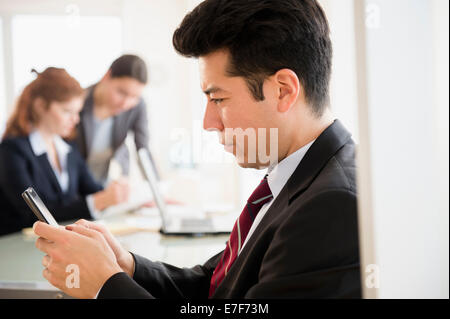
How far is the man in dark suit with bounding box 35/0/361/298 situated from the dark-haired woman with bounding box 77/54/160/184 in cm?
178

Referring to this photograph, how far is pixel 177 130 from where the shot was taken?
3965 millimetres

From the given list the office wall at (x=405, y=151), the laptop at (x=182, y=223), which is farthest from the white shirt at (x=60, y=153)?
the office wall at (x=405, y=151)

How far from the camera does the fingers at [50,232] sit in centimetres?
75

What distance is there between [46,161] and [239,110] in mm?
1484

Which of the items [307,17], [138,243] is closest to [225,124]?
[307,17]

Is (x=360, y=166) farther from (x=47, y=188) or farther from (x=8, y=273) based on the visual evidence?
(x=47, y=188)

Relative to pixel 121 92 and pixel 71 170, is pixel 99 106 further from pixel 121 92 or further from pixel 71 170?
pixel 71 170

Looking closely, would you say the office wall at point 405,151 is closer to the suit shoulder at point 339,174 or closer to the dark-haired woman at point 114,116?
the suit shoulder at point 339,174

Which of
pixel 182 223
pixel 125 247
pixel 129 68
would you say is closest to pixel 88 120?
pixel 129 68

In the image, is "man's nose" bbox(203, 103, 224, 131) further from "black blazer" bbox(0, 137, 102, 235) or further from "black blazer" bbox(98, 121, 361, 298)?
"black blazer" bbox(0, 137, 102, 235)

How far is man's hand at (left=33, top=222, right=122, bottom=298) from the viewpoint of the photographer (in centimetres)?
72

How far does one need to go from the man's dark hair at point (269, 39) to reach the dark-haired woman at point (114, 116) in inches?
73.5

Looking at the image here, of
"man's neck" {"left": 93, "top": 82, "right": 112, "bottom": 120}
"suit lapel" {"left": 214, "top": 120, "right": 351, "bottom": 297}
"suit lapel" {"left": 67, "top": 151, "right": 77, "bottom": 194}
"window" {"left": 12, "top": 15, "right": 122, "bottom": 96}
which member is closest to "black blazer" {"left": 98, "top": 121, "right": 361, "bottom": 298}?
"suit lapel" {"left": 214, "top": 120, "right": 351, "bottom": 297}
